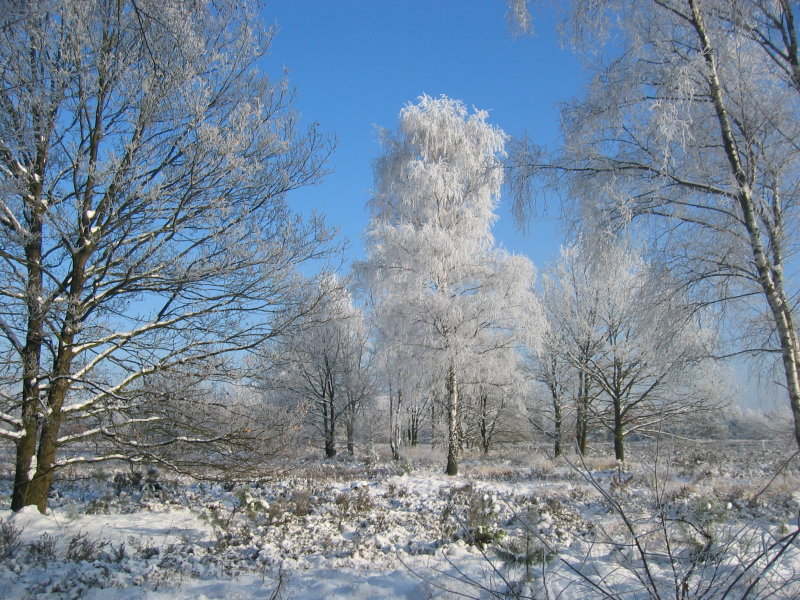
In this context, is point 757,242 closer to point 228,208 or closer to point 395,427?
point 228,208

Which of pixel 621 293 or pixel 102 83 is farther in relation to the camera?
pixel 621 293

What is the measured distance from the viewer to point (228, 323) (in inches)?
226

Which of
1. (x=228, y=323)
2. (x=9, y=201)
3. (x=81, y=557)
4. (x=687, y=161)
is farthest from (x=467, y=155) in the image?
(x=81, y=557)

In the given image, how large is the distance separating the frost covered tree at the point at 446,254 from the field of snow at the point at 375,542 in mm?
4710

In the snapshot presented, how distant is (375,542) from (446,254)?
8352 millimetres

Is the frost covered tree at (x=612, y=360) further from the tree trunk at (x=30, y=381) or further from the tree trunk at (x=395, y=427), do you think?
the tree trunk at (x=30, y=381)

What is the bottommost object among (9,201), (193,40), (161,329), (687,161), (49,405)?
(49,405)

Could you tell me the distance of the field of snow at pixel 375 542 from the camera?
11.8ft

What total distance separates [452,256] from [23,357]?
367 inches

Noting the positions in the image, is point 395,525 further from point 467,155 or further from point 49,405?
point 467,155

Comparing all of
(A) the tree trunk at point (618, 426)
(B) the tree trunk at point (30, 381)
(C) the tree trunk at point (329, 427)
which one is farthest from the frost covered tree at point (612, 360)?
(B) the tree trunk at point (30, 381)

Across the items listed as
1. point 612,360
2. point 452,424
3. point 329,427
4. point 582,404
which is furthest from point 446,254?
point 329,427

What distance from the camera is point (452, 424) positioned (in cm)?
1227

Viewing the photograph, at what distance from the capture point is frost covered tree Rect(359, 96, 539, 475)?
1224 cm
